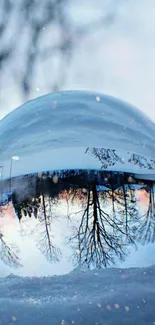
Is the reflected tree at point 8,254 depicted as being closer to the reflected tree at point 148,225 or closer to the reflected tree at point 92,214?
the reflected tree at point 92,214

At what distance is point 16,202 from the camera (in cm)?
97

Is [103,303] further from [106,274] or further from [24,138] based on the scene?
[24,138]

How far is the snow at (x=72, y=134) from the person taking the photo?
39.2 inches

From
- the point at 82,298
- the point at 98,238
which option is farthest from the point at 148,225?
the point at 82,298

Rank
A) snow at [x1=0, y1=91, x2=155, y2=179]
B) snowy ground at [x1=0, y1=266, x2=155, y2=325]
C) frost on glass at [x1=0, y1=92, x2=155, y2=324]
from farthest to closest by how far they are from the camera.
Answer: 1. snow at [x1=0, y1=91, x2=155, y2=179]
2. frost on glass at [x1=0, y1=92, x2=155, y2=324]
3. snowy ground at [x1=0, y1=266, x2=155, y2=325]

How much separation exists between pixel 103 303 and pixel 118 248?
147 millimetres

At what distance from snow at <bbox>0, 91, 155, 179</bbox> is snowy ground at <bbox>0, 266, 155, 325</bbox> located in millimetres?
230

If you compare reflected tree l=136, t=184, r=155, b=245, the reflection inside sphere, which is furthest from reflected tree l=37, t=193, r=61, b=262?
reflected tree l=136, t=184, r=155, b=245

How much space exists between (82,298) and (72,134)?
367 millimetres

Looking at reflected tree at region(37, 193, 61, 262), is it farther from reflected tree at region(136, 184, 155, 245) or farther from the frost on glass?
reflected tree at region(136, 184, 155, 245)

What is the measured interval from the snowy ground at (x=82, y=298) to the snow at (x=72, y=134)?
0.23m

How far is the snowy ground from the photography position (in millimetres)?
759

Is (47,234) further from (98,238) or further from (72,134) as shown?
(72,134)

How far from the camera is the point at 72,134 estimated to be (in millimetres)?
1026
